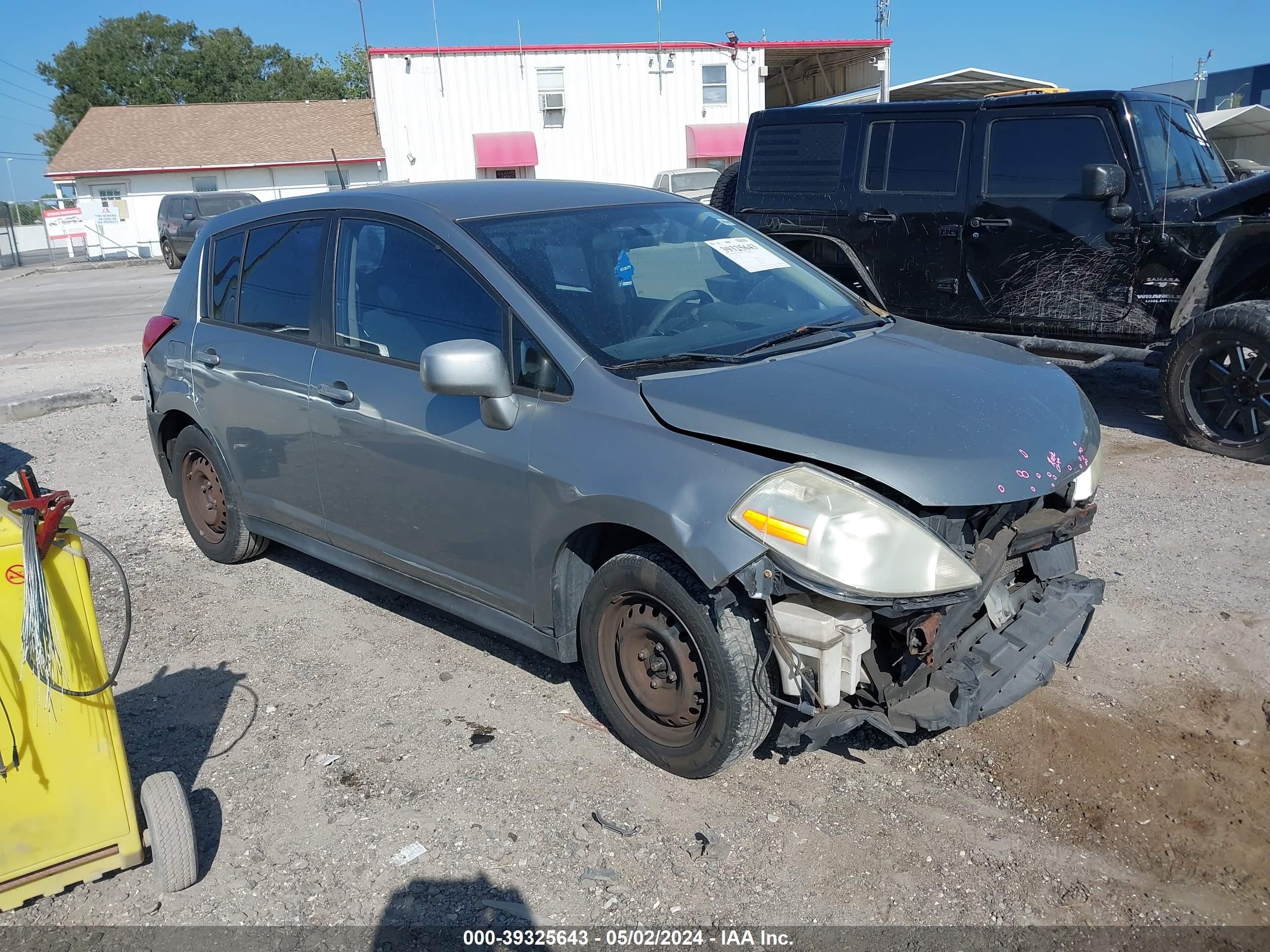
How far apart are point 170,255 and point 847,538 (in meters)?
27.0

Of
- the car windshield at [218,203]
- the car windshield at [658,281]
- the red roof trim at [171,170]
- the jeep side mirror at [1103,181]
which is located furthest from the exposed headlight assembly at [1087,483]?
the red roof trim at [171,170]

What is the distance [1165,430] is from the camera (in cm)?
719

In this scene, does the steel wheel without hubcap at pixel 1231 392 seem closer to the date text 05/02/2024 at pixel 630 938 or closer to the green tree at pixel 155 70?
the date text 05/02/2024 at pixel 630 938

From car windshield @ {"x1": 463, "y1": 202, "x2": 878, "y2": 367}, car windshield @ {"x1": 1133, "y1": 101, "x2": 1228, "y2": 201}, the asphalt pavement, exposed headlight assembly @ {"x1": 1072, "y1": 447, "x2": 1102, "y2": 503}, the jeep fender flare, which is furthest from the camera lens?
the asphalt pavement

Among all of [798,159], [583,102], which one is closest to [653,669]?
[798,159]

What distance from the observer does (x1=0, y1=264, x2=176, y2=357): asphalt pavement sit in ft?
48.1

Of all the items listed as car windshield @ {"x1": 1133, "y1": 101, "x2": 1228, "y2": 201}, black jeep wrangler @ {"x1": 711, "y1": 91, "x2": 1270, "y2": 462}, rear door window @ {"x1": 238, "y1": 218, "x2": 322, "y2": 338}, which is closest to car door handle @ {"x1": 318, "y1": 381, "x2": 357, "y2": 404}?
rear door window @ {"x1": 238, "y1": 218, "x2": 322, "y2": 338}

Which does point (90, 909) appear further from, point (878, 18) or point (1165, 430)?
point (878, 18)

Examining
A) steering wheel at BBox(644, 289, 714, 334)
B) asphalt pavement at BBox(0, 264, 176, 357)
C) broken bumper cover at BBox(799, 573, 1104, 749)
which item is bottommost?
asphalt pavement at BBox(0, 264, 176, 357)

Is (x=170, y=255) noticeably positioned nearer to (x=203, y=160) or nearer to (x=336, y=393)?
(x=203, y=160)

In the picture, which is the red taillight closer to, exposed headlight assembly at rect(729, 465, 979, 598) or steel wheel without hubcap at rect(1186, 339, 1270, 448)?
exposed headlight assembly at rect(729, 465, 979, 598)

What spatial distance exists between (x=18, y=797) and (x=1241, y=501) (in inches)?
232

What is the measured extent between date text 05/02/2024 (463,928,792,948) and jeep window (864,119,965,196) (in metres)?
6.25

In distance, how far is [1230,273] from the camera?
6629 mm
